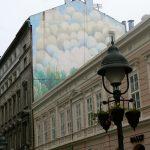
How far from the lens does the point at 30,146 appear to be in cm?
3738

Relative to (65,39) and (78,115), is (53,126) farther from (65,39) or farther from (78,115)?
(65,39)

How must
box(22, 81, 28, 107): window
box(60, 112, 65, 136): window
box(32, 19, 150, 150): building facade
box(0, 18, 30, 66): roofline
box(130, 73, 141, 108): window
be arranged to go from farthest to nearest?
box(22, 81, 28, 107): window < box(0, 18, 30, 66): roofline < box(60, 112, 65, 136): window < box(130, 73, 141, 108): window < box(32, 19, 150, 150): building facade

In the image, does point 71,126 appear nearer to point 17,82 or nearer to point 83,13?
point 83,13

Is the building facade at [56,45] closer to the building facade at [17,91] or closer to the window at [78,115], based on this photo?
the building facade at [17,91]

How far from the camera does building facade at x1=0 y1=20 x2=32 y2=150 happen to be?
1521 inches

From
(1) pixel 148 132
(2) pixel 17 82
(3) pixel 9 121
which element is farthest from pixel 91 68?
(3) pixel 9 121

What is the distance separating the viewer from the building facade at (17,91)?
127 feet

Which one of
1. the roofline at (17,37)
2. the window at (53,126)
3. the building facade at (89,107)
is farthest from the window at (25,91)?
the window at (53,126)

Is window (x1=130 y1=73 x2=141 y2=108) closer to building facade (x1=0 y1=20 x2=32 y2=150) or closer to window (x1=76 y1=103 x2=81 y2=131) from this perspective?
window (x1=76 y1=103 x2=81 y2=131)

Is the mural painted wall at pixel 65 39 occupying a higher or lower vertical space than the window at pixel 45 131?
higher

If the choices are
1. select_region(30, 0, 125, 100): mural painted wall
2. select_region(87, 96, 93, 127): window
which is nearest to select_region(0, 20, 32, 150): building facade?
select_region(30, 0, 125, 100): mural painted wall

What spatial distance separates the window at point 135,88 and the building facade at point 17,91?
18.0 m

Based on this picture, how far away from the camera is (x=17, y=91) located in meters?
43.8

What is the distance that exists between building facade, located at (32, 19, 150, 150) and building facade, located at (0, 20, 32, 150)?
130 inches
